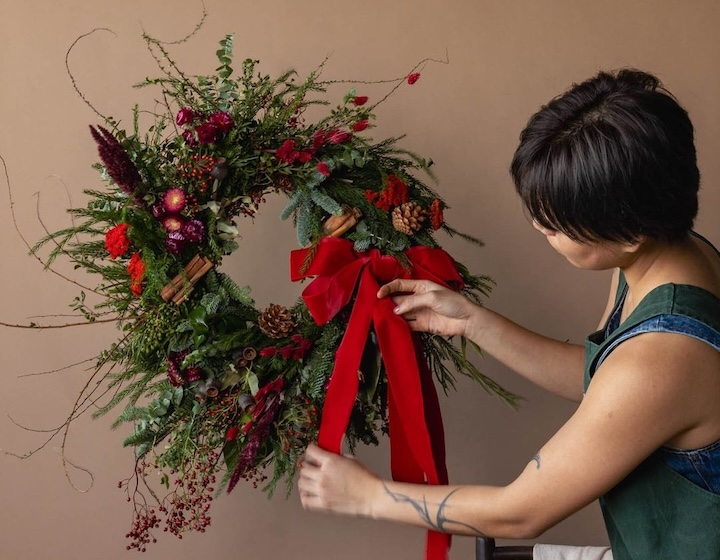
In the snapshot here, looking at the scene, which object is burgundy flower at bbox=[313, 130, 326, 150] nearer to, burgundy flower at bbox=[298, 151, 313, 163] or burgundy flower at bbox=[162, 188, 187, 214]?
burgundy flower at bbox=[298, 151, 313, 163]

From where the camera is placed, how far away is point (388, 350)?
3.75 feet

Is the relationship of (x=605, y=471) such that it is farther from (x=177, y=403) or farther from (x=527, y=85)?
(x=527, y=85)

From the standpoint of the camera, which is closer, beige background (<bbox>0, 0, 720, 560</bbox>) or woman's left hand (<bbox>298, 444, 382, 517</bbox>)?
woman's left hand (<bbox>298, 444, 382, 517</bbox>)

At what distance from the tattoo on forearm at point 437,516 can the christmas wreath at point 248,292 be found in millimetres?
97

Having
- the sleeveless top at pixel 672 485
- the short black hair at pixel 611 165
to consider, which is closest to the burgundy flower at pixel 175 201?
the short black hair at pixel 611 165

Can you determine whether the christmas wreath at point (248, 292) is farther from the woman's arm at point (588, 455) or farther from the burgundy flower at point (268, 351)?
the woman's arm at point (588, 455)

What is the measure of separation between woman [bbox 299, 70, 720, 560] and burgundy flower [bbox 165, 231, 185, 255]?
372 millimetres

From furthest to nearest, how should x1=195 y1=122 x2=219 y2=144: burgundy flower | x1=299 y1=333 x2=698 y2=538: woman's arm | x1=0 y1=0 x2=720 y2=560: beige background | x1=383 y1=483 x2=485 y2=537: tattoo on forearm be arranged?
1. x1=0 y1=0 x2=720 y2=560: beige background
2. x1=195 y1=122 x2=219 y2=144: burgundy flower
3. x1=383 y1=483 x2=485 y2=537: tattoo on forearm
4. x1=299 y1=333 x2=698 y2=538: woman's arm

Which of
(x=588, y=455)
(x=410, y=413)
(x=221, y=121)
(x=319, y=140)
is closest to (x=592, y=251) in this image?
(x=588, y=455)

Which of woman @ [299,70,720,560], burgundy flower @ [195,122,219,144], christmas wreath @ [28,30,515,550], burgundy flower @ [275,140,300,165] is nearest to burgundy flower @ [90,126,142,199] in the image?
christmas wreath @ [28,30,515,550]

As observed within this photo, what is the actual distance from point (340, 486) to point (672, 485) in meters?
0.43

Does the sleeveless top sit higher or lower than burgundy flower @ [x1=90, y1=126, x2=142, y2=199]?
lower

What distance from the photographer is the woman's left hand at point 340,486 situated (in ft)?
3.48

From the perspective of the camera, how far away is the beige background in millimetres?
1456
